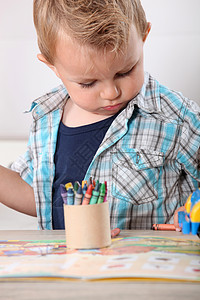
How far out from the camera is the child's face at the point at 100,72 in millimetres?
823

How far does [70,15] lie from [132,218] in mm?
451

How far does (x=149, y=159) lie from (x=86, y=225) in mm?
323

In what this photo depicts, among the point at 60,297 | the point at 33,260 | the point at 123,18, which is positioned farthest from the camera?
the point at 123,18

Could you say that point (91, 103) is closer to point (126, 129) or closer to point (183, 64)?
point (126, 129)

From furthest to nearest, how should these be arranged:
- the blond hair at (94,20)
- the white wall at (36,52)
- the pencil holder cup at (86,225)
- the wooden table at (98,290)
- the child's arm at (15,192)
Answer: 1. the white wall at (36,52)
2. the child's arm at (15,192)
3. the blond hair at (94,20)
4. the pencil holder cup at (86,225)
5. the wooden table at (98,290)

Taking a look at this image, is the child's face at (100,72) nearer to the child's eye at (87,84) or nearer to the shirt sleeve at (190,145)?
the child's eye at (87,84)

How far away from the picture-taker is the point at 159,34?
1356 mm

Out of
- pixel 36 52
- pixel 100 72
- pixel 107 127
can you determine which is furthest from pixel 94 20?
pixel 36 52

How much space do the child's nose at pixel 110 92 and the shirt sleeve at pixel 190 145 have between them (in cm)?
20

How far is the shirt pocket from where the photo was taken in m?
0.97

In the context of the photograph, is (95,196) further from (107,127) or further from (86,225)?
(107,127)

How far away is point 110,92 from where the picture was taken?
0.86 m

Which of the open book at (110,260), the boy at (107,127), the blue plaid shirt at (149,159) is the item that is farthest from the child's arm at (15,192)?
the open book at (110,260)

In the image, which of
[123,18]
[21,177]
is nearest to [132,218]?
[21,177]
